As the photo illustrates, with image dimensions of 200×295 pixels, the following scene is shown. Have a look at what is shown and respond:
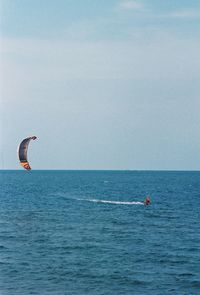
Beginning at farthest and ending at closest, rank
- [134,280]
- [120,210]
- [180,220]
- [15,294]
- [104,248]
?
[120,210]
[180,220]
[104,248]
[134,280]
[15,294]

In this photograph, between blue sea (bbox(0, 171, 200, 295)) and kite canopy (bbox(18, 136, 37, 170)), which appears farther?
kite canopy (bbox(18, 136, 37, 170))

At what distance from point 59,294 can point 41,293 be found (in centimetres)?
133

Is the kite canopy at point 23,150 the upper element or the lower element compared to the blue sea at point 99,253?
upper

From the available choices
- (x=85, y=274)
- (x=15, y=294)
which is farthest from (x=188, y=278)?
(x=15, y=294)

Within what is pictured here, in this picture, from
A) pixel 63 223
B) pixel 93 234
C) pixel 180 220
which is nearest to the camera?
pixel 93 234

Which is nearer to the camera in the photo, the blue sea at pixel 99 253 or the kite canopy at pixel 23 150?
the blue sea at pixel 99 253

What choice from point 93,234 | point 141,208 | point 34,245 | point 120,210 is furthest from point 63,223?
point 141,208

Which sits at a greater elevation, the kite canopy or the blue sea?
the kite canopy

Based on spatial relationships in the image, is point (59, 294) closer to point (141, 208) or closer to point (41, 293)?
point (41, 293)

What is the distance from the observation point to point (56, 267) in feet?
143

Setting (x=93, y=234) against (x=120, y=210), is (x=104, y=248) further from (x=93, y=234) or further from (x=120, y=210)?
(x=120, y=210)

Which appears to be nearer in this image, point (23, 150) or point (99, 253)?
point (99, 253)

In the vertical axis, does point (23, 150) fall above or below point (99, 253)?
above

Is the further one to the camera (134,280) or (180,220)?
(180,220)
